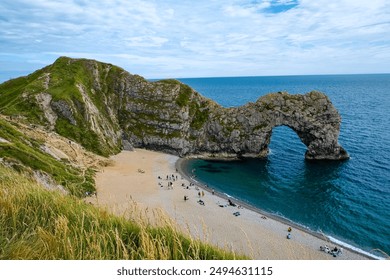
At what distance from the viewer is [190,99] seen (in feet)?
331

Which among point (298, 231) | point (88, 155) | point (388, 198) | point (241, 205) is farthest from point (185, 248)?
point (88, 155)

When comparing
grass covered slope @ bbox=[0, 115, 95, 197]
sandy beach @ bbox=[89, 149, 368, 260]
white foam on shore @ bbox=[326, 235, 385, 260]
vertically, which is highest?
grass covered slope @ bbox=[0, 115, 95, 197]

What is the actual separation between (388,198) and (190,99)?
64101mm

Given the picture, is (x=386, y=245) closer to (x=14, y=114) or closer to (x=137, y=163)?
(x=137, y=163)

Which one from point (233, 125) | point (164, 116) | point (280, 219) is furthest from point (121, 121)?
point (280, 219)

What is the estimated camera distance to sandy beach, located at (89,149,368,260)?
4156 centimetres

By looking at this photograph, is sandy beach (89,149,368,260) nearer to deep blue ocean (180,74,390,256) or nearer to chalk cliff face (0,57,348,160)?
deep blue ocean (180,74,390,256)

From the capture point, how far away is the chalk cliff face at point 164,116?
280ft

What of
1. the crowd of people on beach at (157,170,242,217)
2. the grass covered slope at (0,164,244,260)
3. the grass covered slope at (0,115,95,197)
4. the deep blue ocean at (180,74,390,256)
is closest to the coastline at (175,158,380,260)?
the deep blue ocean at (180,74,390,256)

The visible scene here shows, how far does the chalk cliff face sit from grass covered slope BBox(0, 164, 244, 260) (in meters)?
78.0

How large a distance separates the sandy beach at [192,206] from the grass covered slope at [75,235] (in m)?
24.1

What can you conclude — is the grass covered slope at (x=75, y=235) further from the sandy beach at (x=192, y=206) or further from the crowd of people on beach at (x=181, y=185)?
the crowd of people on beach at (x=181, y=185)

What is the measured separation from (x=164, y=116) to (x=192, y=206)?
46972mm

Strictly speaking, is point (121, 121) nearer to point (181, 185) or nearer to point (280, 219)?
point (181, 185)
